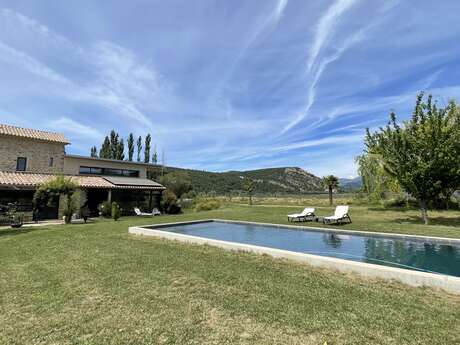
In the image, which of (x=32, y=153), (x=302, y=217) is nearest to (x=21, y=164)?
(x=32, y=153)

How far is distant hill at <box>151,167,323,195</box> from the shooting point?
7019cm

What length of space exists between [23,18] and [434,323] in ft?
53.4

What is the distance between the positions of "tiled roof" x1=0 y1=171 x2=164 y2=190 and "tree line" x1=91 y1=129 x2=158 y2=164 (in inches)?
730

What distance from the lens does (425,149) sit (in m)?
14.4

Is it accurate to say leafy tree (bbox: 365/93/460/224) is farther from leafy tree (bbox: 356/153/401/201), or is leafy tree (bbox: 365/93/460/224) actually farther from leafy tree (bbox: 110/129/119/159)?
leafy tree (bbox: 110/129/119/159)

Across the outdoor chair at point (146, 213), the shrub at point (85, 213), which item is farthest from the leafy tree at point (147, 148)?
the shrub at point (85, 213)

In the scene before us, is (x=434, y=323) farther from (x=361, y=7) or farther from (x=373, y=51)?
(x=373, y=51)

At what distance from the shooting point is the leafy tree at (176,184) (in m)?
36.7

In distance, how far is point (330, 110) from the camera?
23.3m

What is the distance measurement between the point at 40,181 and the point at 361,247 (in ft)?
70.7

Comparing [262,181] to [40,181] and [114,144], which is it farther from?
[40,181]

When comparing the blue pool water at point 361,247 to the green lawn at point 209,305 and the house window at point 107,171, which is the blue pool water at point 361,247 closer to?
the green lawn at point 209,305

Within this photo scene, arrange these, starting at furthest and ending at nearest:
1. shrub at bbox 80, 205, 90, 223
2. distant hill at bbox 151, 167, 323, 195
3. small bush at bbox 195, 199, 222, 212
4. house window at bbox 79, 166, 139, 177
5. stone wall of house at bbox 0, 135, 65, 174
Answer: distant hill at bbox 151, 167, 323, 195 < small bush at bbox 195, 199, 222, 212 < house window at bbox 79, 166, 139, 177 < stone wall of house at bbox 0, 135, 65, 174 < shrub at bbox 80, 205, 90, 223

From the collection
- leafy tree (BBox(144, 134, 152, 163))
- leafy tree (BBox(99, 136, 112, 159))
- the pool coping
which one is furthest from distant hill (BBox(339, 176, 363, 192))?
leafy tree (BBox(99, 136, 112, 159))
